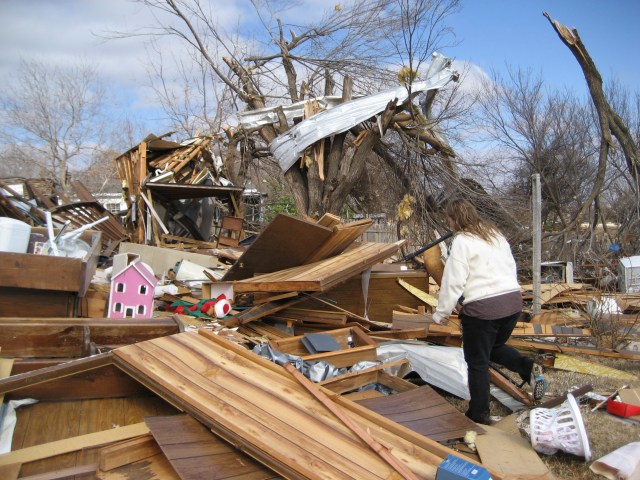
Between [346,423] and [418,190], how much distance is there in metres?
7.84

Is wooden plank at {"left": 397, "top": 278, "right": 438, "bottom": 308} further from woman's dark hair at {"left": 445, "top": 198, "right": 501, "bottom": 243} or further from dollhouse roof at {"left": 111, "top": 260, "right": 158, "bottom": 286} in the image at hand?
dollhouse roof at {"left": 111, "top": 260, "right": 158, "bottom": 286}

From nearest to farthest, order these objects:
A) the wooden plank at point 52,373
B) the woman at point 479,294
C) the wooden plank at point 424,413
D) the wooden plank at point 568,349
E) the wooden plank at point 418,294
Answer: the wooden plank at point 52,373
the wooden plank at point 424,413
the woman at point 479,294
the wooden plank at point 568,349
the wooden plank at point 418,294

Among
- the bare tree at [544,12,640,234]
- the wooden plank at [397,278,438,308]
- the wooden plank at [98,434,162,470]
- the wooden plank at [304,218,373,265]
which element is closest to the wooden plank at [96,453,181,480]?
the wooden plank at [98,434,162,470]

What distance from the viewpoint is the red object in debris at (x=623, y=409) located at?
11.4ft

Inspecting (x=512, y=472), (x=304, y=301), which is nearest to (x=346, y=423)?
(x=512, y=472)

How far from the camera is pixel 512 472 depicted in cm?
256

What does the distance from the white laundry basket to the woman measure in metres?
0.54

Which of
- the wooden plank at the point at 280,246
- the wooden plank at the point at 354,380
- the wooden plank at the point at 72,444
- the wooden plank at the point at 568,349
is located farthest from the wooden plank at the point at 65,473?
the wooden plank at the point at 568,349

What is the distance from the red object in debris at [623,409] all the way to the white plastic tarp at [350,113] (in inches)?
253

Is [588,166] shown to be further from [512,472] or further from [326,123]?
[512,472]

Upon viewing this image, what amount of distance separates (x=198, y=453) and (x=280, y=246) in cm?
291

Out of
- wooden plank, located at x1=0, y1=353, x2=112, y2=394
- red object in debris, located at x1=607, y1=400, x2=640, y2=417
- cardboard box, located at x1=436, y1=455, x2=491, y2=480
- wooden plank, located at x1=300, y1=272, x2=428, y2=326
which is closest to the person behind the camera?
cardboard box, located at x1=436, y1=455, x2=491, y2=480

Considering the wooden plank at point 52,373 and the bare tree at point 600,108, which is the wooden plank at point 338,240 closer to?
the wooden plank at point 52,373

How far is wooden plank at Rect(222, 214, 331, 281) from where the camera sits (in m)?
4.90
